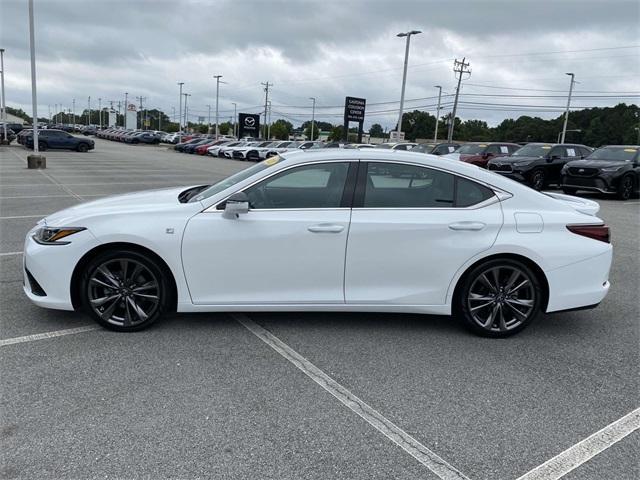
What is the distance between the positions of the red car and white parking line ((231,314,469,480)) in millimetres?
18361

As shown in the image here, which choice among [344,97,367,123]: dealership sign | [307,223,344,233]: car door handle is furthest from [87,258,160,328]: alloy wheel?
[344,97,367,123]: dealership sign

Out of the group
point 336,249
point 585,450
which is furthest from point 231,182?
point 585,450

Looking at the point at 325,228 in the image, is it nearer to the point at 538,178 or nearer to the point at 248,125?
the point at 538,178

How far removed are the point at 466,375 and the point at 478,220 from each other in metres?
1.26

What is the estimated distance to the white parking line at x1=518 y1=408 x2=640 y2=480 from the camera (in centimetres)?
266

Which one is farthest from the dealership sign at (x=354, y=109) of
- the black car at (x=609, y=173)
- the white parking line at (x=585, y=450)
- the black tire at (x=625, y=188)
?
the white parking line at (x=585, y=450)

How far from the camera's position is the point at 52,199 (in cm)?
1223

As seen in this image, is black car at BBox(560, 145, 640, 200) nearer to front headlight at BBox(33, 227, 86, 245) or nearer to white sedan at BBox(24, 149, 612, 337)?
white sedan at BBox(24, 149, 612, 337)

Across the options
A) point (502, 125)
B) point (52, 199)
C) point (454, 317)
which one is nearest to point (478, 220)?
point (454, 317)

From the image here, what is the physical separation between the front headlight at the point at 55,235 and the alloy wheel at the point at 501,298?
324 centimetres

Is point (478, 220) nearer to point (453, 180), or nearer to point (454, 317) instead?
point (453, 180)

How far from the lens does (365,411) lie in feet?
10.4

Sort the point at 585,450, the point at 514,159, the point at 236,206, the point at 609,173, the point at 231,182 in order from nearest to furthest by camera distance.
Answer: the point at 585,450 → the point at 236,206 → the point at 231,182 → the point at 609,173 → the point at 514,159

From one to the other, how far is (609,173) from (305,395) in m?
15.6
